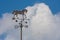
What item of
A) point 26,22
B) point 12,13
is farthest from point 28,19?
point 12,13

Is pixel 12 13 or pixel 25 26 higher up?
pixel 12 13

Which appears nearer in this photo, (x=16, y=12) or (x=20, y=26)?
(x=20, y=26)

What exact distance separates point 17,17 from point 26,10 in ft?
5.54

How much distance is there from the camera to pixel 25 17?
28891 millimetres

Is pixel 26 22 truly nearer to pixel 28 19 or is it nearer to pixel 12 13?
pixel 28 19

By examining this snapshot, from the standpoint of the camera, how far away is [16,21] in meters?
29.1

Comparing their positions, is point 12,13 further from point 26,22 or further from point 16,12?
point 26,22

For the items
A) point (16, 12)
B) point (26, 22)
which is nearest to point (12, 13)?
point (16, 12)

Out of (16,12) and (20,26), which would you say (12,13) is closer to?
(16,12)

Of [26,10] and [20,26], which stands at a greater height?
[26,10]

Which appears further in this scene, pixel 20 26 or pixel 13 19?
pixel 13 19

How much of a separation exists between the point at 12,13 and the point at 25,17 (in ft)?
7.14

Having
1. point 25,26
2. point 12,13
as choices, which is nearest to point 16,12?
point 12,13

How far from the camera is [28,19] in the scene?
29297 millimetres
